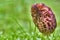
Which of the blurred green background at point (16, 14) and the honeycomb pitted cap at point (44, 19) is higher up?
the honeycomb pitted cap at point (44, 19)

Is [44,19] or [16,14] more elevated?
[44,19]

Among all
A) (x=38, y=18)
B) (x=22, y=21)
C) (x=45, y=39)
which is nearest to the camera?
(x=38, y=18)

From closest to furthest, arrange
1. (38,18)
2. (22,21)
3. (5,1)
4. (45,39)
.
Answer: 1. (38,18)
2. (45,39)
3. (22,21)
4. (5,1)

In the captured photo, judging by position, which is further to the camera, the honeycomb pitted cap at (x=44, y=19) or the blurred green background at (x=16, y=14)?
the blurred green background at (x=16, y=14)

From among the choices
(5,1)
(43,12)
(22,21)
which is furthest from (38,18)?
(5,1)

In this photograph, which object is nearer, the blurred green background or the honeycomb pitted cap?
the honeycomb pitted cap

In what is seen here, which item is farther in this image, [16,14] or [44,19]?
[16,14]

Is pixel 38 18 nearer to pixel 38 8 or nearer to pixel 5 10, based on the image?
pixel 38 8

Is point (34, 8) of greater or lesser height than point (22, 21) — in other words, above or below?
above

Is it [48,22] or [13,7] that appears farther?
[13,7]

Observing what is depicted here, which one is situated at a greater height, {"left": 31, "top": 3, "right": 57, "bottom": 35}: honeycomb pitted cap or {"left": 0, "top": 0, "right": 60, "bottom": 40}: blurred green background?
{"left": 31, "top": 3, "right": 57, "bottom": 35}: honeycomb pitted cap

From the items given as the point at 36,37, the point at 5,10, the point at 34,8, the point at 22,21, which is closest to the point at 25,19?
the point at 22,21
